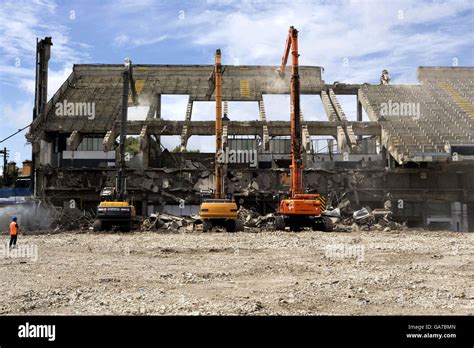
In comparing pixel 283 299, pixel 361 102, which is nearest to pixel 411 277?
pixel 283 299

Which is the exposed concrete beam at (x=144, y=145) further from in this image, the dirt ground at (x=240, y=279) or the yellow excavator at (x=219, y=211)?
the dirt ground at (x=240, y=279)

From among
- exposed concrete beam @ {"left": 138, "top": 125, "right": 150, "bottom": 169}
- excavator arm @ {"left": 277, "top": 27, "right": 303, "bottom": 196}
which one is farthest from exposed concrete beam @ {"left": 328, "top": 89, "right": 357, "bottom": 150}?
exposed concrete beam @ {"left": 138, "top": 125, "right": 150, "bottom": 169}

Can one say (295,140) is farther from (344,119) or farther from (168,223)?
(344,119)

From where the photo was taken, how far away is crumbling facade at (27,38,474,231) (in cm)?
3009

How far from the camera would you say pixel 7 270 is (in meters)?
10.6

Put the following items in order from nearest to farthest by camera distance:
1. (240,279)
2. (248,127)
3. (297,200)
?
1. (240,279)
2. (297,200)
3. (248,127)

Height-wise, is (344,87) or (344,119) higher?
(344,87)

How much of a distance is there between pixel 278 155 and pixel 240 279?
78.9 ft

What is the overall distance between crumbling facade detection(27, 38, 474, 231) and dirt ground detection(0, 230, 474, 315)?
14557 millimetres

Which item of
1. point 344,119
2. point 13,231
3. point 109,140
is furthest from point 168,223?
point 344,119

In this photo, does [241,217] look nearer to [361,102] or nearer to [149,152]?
[149,152]

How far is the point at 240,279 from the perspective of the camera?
9.21 m

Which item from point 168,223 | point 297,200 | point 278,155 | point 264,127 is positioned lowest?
point 168,223

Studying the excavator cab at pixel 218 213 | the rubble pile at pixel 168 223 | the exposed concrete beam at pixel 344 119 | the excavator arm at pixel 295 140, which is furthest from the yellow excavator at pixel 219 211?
the exposed concrete beam at pixel 344 119
